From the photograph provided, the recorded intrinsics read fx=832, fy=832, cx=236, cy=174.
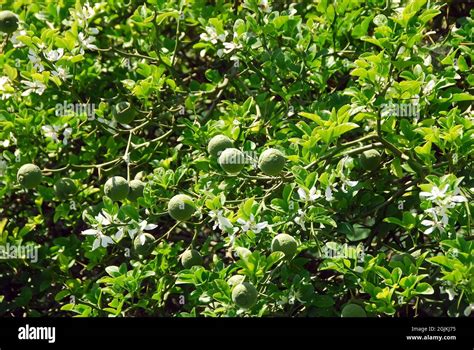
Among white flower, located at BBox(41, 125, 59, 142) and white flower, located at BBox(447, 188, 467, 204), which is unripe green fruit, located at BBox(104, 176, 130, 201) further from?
white flower, located at BBox(447, 188, 467, 204)

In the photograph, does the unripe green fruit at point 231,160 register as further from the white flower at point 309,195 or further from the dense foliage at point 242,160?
the white flower at point 309,195

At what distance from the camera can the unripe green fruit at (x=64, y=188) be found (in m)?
2.59

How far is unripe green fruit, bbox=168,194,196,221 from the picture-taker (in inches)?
85.4

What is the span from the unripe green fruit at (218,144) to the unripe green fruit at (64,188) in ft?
1.93

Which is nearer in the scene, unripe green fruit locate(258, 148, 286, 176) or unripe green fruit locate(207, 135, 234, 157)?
unripe green fruit locate(258, 148, 286, 176)

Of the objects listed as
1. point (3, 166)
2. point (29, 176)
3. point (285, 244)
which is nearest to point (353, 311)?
point (285, 244)

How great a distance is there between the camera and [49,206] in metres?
2.96

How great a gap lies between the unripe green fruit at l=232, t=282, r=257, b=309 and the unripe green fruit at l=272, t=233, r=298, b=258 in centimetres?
12

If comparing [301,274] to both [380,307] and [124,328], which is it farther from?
[124,328]

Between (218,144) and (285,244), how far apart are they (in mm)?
371

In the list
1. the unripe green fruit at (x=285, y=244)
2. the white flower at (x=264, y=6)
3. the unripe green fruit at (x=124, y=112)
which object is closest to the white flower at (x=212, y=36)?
the white flower at (x=264, y=6)

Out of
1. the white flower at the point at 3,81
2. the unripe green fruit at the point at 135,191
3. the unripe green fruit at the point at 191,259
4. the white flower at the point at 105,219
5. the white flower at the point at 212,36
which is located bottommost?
the unripe green fruit at the point at 191,259

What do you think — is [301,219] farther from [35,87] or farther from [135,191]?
[35,87]

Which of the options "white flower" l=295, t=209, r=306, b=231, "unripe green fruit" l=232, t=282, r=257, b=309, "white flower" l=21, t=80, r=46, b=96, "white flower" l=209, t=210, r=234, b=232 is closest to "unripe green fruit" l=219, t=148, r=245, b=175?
"white flower" l=209, t=210, r=234, b=232
